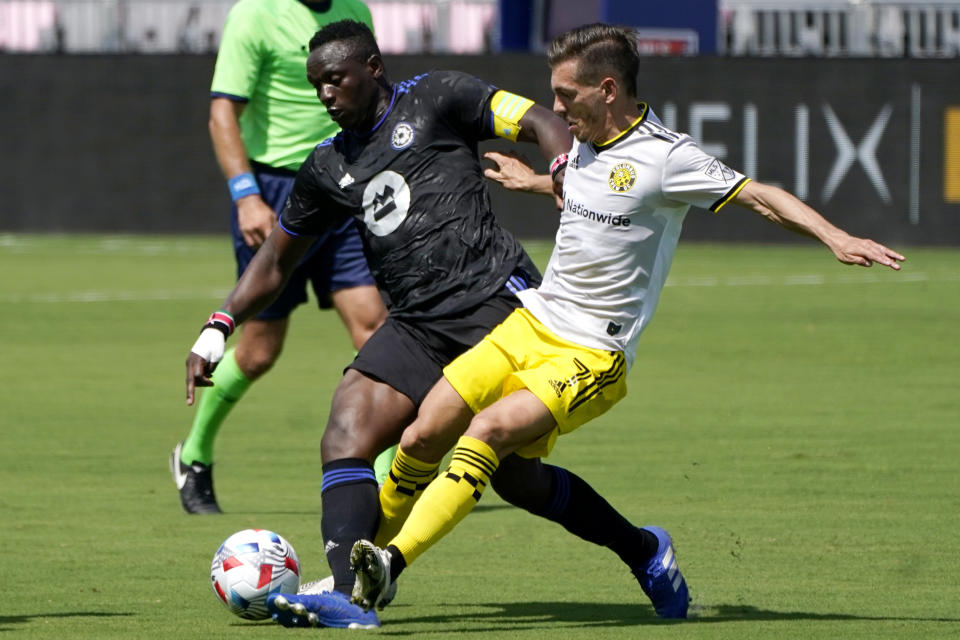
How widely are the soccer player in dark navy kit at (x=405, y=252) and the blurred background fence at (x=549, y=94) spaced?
61.7 ft

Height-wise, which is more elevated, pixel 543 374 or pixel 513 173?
pixel 513 173

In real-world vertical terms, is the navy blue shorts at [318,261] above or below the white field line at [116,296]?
above

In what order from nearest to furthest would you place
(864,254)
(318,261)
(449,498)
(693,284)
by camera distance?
(864,254) < (449,498) < (318,261) < (693,284)

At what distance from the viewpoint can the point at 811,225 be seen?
5.86 metres

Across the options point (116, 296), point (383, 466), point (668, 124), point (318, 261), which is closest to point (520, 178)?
point (383, 466)

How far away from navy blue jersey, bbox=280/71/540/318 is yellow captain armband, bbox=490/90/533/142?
4 cm

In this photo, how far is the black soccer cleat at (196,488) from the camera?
29.2 ft

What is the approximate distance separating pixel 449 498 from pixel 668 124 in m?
20.3

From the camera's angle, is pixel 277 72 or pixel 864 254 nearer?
pixel 864 254

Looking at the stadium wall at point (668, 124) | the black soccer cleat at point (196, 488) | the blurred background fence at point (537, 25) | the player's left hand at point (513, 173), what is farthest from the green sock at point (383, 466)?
the blurred background fence at point (537, 25)

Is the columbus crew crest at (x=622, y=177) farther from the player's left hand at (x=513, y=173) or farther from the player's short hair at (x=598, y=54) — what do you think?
the player's left hand at (x=513, y=173)

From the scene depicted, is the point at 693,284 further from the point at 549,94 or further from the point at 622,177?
the point at 622,177

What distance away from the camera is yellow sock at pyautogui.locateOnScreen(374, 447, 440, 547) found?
6.52 meters

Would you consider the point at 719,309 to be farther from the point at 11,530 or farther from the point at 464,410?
the point at 464,410
